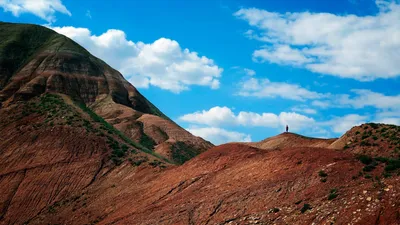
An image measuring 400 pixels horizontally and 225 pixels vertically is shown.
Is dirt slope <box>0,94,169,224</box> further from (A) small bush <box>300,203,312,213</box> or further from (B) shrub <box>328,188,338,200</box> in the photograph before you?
(B) shrub <box>328,188,338,200</box>

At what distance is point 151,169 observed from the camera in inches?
1551

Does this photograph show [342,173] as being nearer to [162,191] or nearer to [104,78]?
[162,191]

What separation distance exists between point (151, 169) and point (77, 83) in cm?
4344

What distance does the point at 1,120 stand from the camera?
2144 inches

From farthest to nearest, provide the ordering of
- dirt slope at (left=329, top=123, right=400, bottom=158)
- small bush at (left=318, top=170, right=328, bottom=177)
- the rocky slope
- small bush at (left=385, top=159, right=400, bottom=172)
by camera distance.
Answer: the rocky slope, dirt slope at (left=329, top=123, right=400, bottom=158), small bush at (left=318, top=170, right=328, bottom=177), small bush at (left=385, top=159, right=400, bottom=172)

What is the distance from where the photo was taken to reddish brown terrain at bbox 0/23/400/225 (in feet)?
70.1

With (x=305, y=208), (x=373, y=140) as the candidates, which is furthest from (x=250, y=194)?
(x=373, y=140)

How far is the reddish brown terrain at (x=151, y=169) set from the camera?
21.4 metres

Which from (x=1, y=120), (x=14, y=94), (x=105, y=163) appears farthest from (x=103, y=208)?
(x=14, y=94)

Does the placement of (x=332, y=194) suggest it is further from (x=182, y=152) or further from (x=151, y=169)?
(x=182, y=152)

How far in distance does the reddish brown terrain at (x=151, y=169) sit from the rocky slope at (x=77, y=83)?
0.99ft

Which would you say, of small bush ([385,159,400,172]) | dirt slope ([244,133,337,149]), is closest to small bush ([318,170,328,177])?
small bush ([385,159,400,172])

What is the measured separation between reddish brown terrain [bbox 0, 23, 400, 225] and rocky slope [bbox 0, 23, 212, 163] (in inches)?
11.9

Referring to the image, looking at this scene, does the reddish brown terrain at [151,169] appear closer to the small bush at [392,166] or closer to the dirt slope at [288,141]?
the small bush at [392,166]
